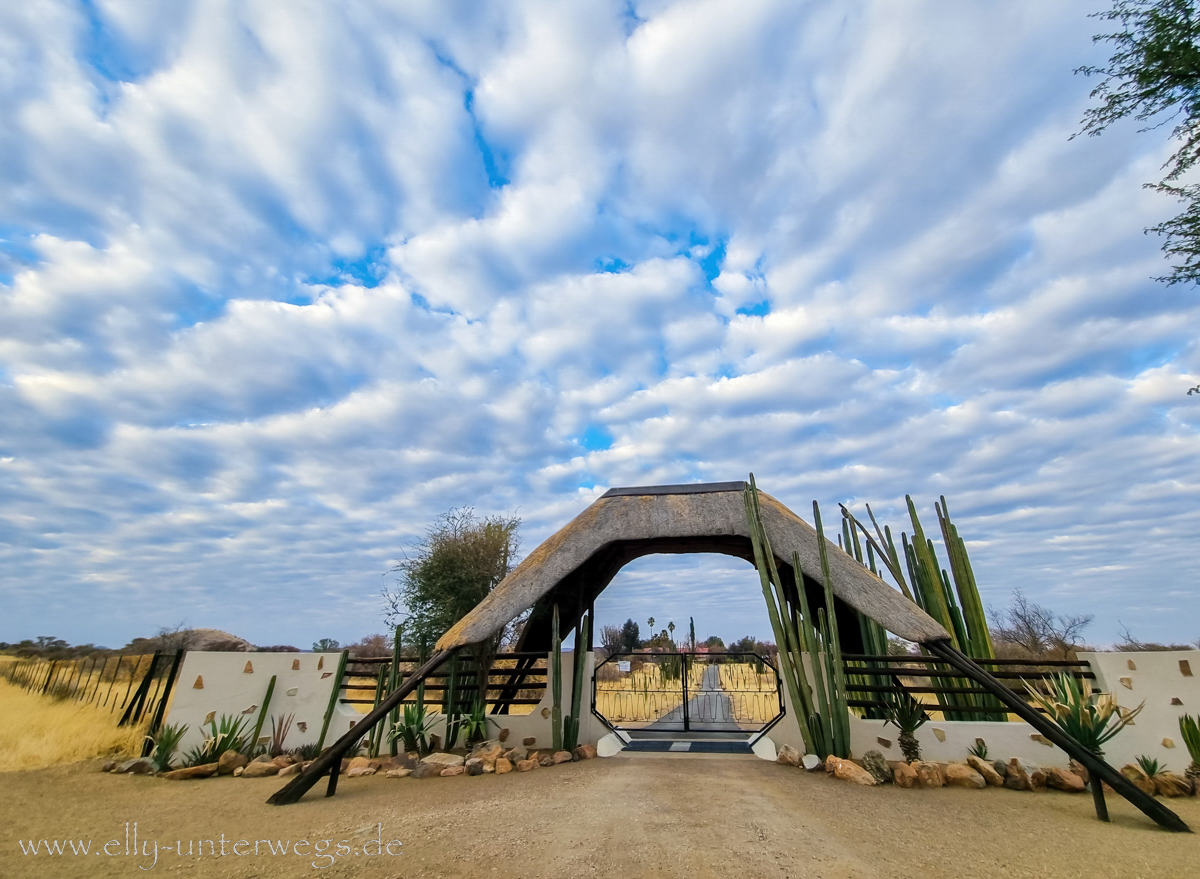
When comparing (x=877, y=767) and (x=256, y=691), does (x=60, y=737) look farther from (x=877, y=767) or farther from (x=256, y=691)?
(x=877, y=767)

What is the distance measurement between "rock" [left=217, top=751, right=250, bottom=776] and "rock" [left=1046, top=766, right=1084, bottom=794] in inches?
334

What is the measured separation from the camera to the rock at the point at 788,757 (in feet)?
20.2

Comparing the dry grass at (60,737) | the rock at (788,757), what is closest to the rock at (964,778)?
the rock at (788,757)

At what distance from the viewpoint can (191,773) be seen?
615cm

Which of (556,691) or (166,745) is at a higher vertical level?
(556,691)

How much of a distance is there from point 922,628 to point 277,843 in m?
6.20

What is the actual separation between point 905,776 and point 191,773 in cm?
747

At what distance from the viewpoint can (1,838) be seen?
4043 mm

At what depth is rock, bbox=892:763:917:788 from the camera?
532 centimetres

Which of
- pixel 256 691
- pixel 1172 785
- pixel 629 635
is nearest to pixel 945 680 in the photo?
pixel 1172 785

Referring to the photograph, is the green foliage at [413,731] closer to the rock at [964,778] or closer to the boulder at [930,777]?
the boulder at [930,777]

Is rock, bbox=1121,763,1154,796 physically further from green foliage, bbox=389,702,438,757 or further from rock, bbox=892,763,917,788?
green foliage, bbox=389,702,438,757

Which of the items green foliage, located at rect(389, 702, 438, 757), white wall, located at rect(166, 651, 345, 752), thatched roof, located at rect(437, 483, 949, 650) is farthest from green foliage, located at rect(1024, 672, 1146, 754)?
white wall, located at rect(166, 651, 345, 752)

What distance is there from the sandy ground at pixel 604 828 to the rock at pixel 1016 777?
20cm
